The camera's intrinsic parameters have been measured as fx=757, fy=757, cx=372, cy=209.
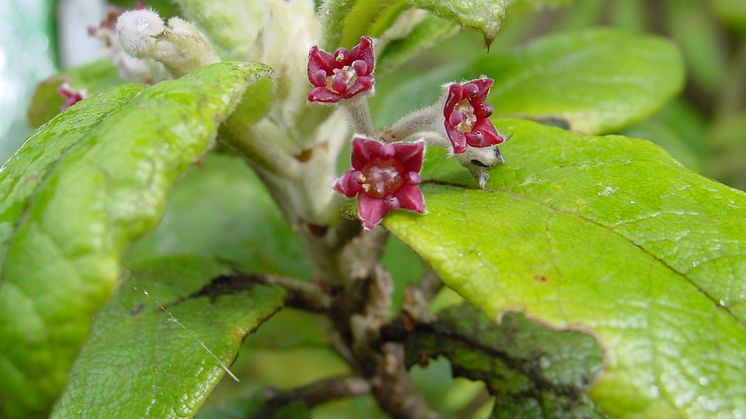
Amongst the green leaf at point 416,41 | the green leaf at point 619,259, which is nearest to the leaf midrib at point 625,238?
the green leaf at point 619,259

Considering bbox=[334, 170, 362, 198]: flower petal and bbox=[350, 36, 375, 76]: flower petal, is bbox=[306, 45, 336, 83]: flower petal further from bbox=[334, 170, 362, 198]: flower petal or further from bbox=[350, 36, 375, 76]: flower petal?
bbox=[334, 170, 362, 198]: flower petal

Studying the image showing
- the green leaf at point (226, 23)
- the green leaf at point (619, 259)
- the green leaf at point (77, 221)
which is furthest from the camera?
the green leaf at point (226, 23)

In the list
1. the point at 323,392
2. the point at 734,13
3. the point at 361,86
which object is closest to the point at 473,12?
the point at 361,86

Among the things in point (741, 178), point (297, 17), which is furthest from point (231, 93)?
point (741, 178)

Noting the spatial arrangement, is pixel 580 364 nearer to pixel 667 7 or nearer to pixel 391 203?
pixel 391 203

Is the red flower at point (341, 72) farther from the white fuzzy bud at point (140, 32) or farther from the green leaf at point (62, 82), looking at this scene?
the green leaf at point (62, 82)

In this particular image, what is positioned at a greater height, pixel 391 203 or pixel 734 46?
pixel 391 203
